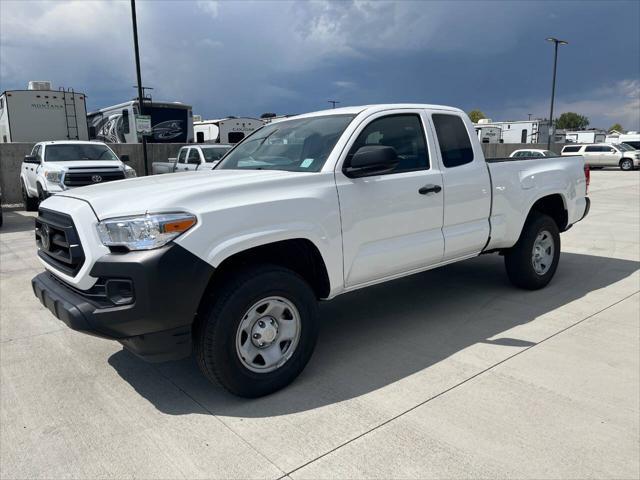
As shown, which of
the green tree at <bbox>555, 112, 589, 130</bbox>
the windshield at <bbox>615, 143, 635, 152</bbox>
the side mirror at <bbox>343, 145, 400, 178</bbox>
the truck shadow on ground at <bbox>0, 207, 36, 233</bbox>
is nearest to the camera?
the side mirror at <bbox>343, 145, 400, 178</bbox>

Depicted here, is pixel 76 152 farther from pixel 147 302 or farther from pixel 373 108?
pixel 147 302

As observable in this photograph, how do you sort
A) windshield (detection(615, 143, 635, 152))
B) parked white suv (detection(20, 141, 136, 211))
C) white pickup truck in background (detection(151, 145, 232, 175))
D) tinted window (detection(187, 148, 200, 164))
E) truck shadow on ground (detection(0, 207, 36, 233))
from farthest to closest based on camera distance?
windshield (detection(615, 143, 635, 152)), tinted window (detection(187, 148, 200, 164)), white pickup truck in background (detection(151, 145, 232, 175)), parked white suv (detection(20, 141, 136, 211)), truck shadow on ground (detection(0, 207, 36, 233))

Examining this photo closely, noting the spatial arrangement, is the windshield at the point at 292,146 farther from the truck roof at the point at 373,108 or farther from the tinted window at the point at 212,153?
the tinted window at the point at 212,153

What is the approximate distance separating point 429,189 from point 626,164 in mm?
34158

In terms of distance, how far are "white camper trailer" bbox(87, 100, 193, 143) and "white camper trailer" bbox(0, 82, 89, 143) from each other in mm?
1860

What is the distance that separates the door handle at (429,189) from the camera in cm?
407

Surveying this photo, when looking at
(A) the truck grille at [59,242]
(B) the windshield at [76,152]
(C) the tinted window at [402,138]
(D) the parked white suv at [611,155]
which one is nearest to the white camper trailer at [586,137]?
(D) the parked white suv at [611,155]

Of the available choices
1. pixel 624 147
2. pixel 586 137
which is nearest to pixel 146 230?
pixel 624 147

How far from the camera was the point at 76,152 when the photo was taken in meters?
12.9

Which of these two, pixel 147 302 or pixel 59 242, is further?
pixel 59 242

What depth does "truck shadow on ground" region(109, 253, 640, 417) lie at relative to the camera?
11.0ft

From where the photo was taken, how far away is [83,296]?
2990mm

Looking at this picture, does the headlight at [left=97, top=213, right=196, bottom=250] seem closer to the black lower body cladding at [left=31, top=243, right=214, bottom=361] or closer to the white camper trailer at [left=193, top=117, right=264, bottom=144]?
the black lower body cladding at [left=31, top=243, right=214, bottom=361]

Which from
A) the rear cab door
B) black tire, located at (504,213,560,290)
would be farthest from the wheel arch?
the rear cab door
